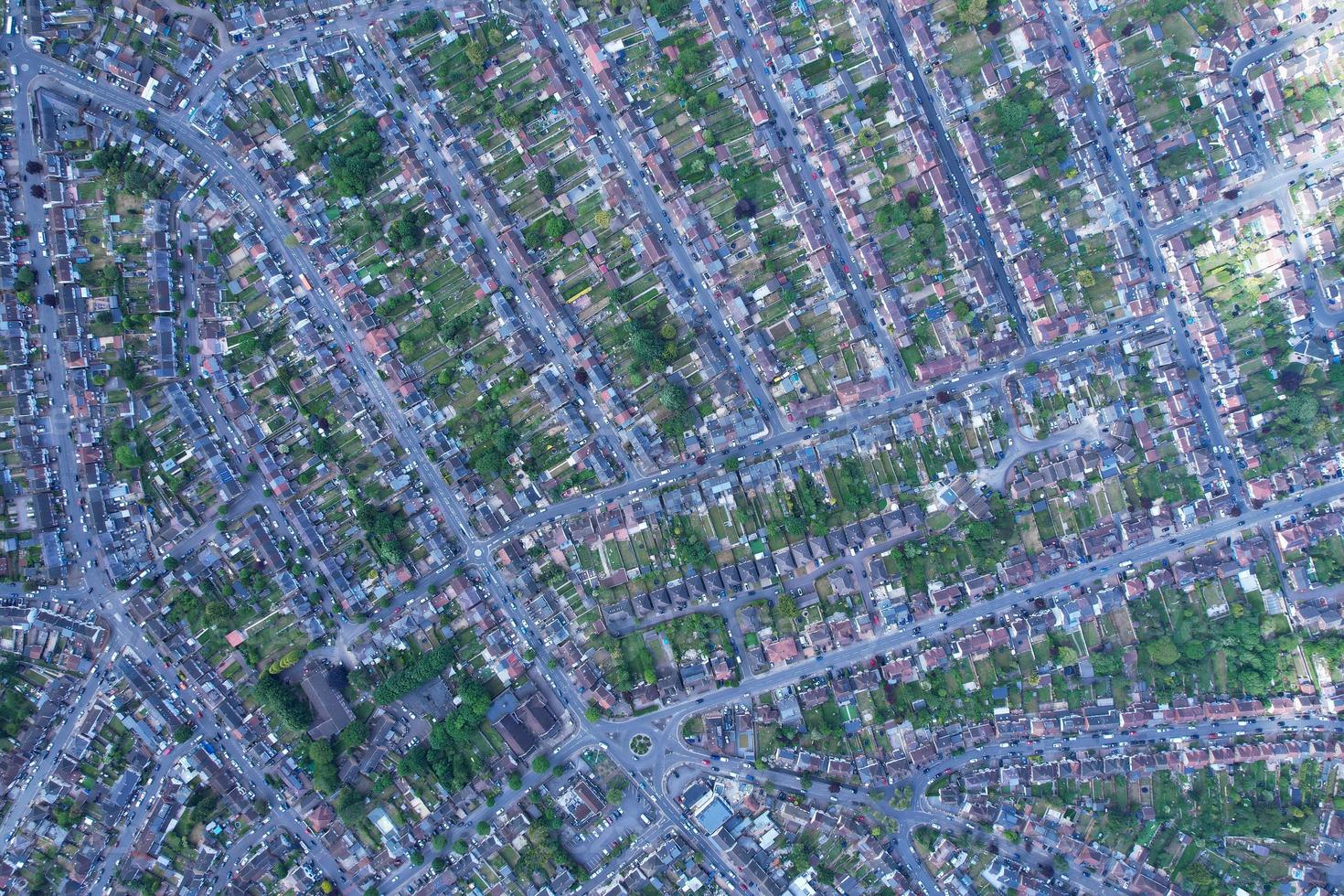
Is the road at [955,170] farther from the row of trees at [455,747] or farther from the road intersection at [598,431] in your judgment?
the row of trees at [455,747]

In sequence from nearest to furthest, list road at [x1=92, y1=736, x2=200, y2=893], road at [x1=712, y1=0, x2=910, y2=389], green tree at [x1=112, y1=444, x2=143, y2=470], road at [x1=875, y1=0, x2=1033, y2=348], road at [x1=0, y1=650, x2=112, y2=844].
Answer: green tree at [x1=112, y1=444, x2=143, y2=470] → road at [x1=0, y1=650, x2=112, y2=844] → road at [x1=92, y1=736, x2=200, y2=893] → road at [x1=875, y1=0, x2=1033, y2=348] → road at [x1=712, y1=0, x2=910, y2=389]

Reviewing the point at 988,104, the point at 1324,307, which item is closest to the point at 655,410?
the point at 988,104

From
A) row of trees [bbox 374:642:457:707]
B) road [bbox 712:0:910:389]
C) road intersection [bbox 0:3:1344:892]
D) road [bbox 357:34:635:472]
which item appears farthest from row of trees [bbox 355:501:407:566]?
road [bbox 712:0:910:389]

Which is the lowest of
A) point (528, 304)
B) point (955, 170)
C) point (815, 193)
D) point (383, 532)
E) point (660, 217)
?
point (383, 532)

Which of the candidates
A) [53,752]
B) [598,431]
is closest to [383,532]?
[598,431]

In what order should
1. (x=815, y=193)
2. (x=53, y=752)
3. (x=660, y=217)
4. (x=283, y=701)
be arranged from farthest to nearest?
(x=815, y=193) < (x=660, y=217) < (x=53, y=752) < (x=283, y=701)

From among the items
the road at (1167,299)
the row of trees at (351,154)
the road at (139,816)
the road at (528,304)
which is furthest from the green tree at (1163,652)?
the road at (139,816)

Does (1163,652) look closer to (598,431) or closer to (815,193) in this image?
(815,193)

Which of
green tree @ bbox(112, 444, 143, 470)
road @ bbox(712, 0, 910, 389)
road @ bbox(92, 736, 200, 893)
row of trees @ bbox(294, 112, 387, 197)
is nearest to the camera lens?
green tree @ bbox(112, 444, 143, 470)

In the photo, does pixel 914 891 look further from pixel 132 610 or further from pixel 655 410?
pixel 132 610

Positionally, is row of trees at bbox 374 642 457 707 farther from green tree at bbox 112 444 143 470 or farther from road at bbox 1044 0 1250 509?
road at bbox 1044 0 1250 509

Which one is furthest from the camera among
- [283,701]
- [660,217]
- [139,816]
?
[660,217]

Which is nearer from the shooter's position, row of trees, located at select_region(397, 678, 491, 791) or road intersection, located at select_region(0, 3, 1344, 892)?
row of trees, located at select_region(397, 678, 491, 791)
